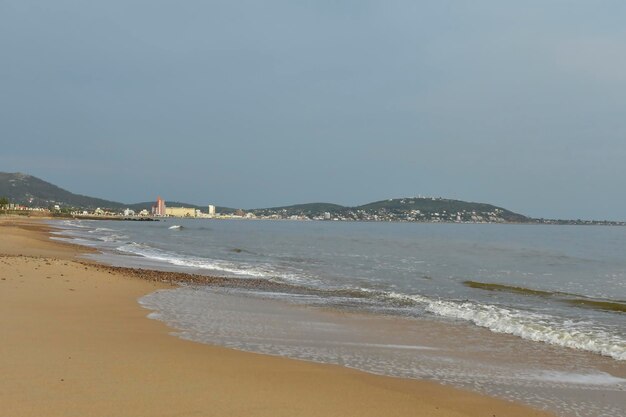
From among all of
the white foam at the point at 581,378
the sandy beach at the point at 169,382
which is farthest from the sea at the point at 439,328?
the sandy beach at the point at 169,382

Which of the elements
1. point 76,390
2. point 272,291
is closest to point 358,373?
point 76,390

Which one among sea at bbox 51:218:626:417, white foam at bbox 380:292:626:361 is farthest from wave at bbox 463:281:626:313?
white foam at bbox 380:292:626:361

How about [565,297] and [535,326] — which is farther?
[565,297]

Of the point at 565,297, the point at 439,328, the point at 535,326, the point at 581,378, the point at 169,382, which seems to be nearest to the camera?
the point at 169,382

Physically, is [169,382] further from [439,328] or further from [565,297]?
[565,297]

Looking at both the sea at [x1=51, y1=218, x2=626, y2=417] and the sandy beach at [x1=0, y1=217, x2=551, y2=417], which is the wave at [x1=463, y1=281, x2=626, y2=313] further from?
the sandy beach at [x1=0, y1=217, x2=551, y2=417]

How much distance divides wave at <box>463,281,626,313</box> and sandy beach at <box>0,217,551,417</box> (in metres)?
15.0

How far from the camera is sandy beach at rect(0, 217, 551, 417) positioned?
233 inches

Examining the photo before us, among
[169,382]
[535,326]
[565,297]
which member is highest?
[169,382]

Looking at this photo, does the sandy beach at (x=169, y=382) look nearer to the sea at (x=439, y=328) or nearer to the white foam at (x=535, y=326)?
the sea at (x=439, y=328)

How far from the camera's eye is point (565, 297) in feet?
74.8

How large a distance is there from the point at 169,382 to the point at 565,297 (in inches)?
803

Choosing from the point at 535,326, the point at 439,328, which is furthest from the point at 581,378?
the point at 535,326

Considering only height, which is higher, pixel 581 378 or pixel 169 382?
pixel 169 382
